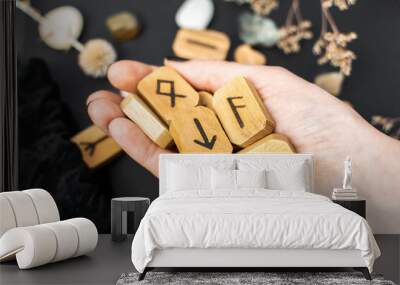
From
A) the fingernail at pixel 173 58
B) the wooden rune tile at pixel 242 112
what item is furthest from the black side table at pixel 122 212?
the fingernail at pixel 173 58

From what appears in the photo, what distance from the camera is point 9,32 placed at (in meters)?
6.43

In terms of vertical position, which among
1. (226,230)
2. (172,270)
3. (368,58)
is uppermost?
(368,58)

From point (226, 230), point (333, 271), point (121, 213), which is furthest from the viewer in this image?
point (121, 213)

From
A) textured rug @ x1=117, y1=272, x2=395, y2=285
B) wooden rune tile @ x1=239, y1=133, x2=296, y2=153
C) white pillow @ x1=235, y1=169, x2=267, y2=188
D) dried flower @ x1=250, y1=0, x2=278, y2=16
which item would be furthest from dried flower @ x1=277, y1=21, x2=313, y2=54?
textured rug @ x1=117, y1=272, x2=395, y2=285

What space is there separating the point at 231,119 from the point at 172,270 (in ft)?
6.84

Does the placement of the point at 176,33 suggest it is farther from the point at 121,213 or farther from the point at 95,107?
the point at 121,213

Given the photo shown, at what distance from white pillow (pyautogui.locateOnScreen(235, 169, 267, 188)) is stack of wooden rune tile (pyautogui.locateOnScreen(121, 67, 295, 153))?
0.54 m

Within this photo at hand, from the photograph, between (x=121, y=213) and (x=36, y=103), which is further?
(x=36, y=103)

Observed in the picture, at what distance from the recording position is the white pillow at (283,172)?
609cm

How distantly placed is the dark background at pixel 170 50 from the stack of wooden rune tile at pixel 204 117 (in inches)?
13.1

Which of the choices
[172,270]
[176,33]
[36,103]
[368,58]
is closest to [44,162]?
[36,103]

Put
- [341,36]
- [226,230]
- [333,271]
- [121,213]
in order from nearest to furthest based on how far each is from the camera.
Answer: [226,230]
[333,271]
[121,213]
[341,36]

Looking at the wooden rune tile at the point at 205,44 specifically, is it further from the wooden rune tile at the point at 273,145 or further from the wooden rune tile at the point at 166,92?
the wooden rune tile at the point at 273,145

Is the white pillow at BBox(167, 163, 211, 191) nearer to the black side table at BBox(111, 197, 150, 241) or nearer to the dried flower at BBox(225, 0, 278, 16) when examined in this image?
the black side table at BBox(111, 197, 150, 241)
